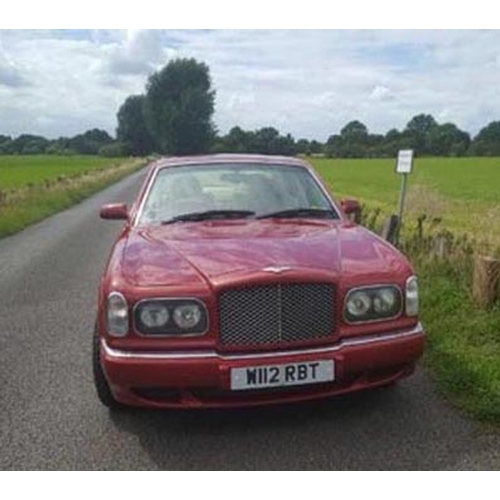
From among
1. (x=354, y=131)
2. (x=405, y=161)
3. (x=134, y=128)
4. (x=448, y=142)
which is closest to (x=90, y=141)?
(x=134, y=128)

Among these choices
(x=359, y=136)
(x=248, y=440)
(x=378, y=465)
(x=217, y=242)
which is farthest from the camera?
(x=359, y=136)

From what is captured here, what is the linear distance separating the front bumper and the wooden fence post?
2.14 meters

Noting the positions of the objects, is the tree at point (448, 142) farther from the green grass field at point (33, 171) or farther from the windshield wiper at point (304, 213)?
the windshield wiper at point (304, 213)

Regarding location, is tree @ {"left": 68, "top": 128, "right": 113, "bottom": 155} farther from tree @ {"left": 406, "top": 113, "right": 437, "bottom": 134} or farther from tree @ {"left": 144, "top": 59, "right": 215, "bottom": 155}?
tree @ {"left": 406, "top": 113, "right": 437, "bottom": 134}

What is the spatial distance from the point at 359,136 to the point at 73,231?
264ft

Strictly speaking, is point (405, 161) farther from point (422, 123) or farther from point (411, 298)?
point (422, 123)

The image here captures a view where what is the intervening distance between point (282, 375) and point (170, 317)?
654mm

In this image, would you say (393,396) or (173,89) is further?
(173,89)

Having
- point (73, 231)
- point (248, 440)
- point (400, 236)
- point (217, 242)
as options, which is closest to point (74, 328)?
point (217, 242)

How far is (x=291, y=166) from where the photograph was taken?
5145mm

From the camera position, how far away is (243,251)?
355 cm

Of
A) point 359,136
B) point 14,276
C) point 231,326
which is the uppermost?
point 231,326

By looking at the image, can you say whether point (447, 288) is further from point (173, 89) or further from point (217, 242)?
point (173, 89)

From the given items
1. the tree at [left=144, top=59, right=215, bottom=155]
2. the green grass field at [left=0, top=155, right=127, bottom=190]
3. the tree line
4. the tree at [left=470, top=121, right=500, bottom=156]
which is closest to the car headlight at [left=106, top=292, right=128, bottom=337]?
the green grass field at [left=0, top=155, right=127, bottom=190]
